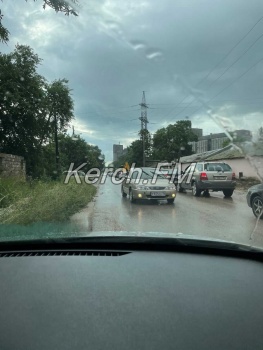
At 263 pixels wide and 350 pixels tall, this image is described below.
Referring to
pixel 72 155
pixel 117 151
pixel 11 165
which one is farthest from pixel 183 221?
pixel 117 151

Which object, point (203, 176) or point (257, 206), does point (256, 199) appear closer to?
point (257, 206)

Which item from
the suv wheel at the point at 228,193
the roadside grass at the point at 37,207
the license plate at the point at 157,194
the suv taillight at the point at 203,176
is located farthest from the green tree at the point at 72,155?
the roadside grass at the point at 37,207

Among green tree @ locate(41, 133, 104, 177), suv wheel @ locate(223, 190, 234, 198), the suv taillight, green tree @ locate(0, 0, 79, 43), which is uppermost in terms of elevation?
green tree @ locate(0, 0, 79, 43)

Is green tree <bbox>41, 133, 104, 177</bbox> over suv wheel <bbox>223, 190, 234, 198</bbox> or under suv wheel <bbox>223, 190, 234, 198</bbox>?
over

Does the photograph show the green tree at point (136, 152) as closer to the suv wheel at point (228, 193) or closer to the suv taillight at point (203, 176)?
the suv taillight at point (203, 176)

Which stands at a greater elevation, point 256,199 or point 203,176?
point 203,176

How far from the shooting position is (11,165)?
20.3 meters

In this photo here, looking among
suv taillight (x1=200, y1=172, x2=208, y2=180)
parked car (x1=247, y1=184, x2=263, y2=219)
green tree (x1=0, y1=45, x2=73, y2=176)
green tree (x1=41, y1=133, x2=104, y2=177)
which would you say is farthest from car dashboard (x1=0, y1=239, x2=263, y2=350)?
green tree (x1=41, y1=133, x2=104, y2=177)

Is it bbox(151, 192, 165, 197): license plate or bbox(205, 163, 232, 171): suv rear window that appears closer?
bbox(151, 192, 165, 197): license plate

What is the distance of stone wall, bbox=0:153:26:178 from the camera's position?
18.9 metres

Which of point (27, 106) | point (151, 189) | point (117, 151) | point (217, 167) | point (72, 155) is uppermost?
point (27, 106)

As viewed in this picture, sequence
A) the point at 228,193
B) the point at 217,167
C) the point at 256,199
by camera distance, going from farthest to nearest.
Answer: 1. the point at 217,167
2. the point at 228,193
3. the point at 256,199

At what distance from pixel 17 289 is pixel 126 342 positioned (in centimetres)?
80

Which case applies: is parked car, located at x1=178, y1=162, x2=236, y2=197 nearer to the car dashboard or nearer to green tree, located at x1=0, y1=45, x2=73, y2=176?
green tree, located at x1=0, y1=45, x2=73, y2=176
